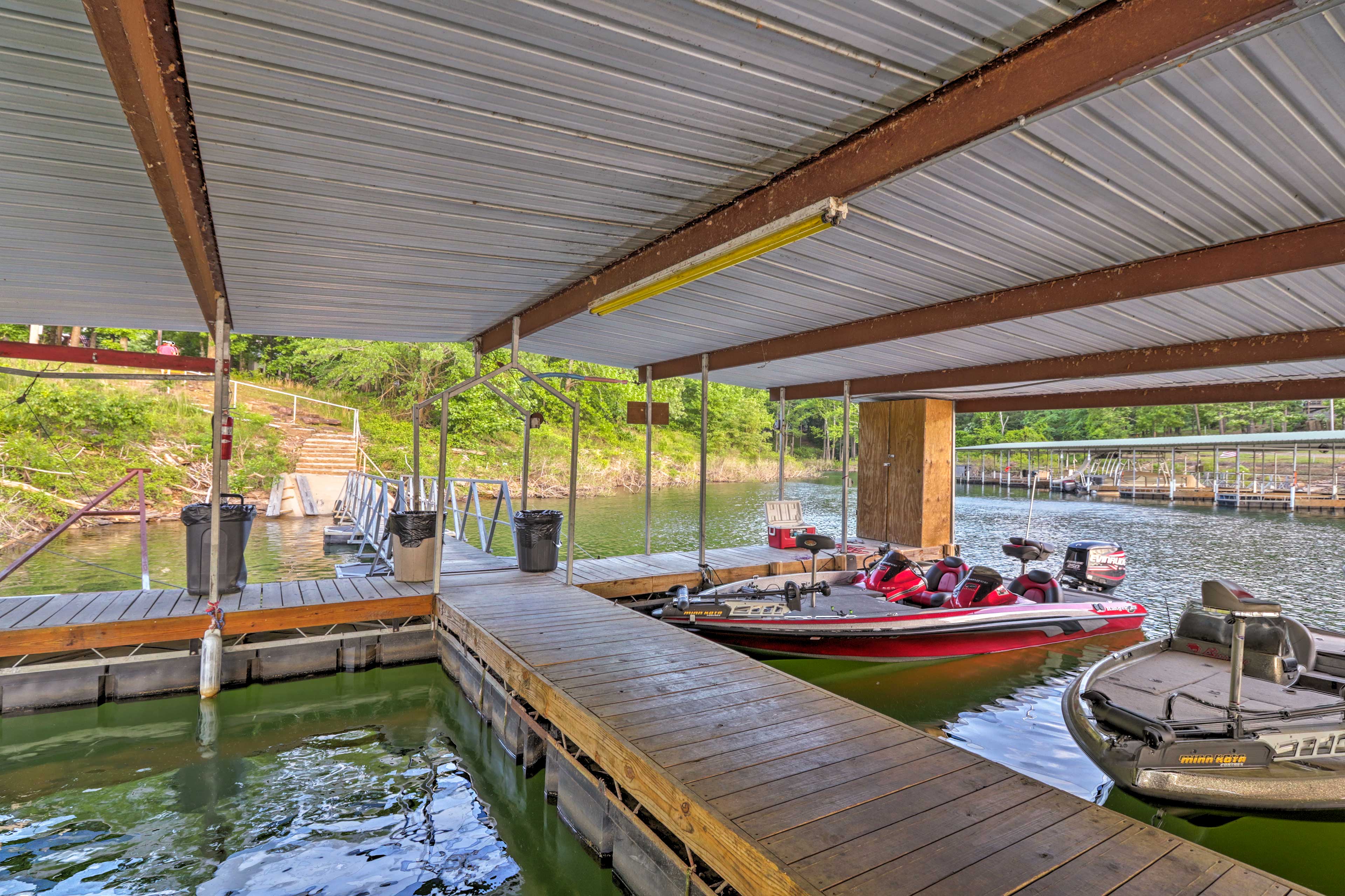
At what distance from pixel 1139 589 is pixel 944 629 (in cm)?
600

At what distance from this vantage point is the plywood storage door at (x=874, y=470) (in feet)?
40.0

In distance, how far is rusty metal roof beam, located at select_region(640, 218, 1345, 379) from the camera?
11.8 feet

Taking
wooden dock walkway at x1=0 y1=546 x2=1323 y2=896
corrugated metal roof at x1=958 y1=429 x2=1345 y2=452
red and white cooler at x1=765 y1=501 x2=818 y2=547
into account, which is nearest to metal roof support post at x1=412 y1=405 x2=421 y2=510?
wooden dock walkway at x1=0 y1=546 x2=1323 y2=896

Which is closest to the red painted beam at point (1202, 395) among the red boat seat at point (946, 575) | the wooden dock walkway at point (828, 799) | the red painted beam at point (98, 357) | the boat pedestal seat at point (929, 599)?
the red boat seat at point (946, 575)

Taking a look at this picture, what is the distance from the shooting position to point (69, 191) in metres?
3.36

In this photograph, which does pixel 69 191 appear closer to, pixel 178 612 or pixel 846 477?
pixel 178 612

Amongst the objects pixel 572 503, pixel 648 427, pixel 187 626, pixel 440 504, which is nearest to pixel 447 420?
pixel 440 504

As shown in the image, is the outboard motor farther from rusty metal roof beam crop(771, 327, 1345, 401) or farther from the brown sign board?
the brown sign board

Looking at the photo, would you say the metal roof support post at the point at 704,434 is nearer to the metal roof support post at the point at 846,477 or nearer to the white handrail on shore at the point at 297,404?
the metal roof support post at the point at 846,477

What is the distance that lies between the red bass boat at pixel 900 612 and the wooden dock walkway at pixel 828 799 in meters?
2.31

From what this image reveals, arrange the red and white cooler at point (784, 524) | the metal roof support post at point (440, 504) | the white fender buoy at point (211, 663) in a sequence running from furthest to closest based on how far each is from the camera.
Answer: the red and white cooler at point (784, 524)
the metal roof support post at point (440, 504)
the white fender buoy at point (211, 663)

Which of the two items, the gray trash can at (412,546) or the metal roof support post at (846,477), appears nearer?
the gray trash can at (412,546)

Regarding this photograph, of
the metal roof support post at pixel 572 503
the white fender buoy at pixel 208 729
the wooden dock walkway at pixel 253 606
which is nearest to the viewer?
the white fender buoy at pixel 208 729

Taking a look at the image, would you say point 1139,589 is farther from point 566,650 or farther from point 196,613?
point 196,613
